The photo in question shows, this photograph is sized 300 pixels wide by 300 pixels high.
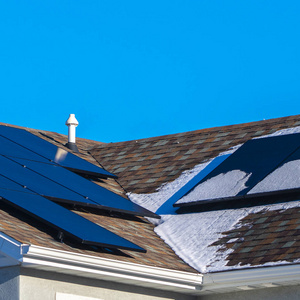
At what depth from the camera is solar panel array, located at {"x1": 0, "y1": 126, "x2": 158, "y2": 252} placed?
428 inches

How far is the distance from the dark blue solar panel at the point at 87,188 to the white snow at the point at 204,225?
460mm

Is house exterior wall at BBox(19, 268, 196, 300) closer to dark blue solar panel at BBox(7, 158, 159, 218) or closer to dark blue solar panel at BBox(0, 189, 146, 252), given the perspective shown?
dark blue solar panel at BBox(0, 189, 146, 252)

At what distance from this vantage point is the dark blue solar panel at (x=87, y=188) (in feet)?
42.7

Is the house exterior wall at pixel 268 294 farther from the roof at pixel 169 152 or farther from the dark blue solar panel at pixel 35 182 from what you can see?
the roof at pixel 169 152

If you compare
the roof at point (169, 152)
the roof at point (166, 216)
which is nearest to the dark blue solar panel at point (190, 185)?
the roof at point (166, 216)

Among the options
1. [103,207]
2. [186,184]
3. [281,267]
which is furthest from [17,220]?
[186,184]

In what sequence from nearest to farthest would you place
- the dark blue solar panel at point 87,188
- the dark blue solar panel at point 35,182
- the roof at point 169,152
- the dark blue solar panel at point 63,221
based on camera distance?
the dark blue solar panel at point 63,221, the dark blue solar panel at point 35,182, the dark blue solar panel at point 87,188, the roof at point 169,152

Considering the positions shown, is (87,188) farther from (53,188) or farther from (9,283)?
(9,283)

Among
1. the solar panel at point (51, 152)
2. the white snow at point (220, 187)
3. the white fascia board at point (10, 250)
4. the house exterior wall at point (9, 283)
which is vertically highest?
the solar panel at point (51, 152)

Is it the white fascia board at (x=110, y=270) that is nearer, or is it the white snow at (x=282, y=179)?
the white fascia board at (x=110, y=270)

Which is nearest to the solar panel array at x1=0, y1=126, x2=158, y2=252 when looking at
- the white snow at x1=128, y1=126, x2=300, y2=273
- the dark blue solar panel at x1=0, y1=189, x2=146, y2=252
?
the dark blue solar panel at x1=0, y1=189, x2=146, y2=252

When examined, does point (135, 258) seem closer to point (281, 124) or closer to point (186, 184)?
point (186, 184)

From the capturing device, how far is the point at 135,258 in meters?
11.1

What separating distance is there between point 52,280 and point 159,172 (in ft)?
19.1
